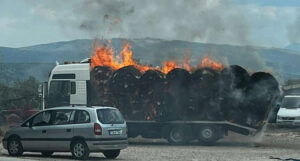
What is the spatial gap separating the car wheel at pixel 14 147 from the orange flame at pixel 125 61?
7.24 m

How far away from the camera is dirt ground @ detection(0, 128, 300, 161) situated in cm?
1945

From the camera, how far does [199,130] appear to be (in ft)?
82.1

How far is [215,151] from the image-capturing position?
22312 mm

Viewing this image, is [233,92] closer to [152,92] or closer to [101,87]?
[152,92]

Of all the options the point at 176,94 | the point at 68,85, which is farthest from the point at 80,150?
the point at 68,85

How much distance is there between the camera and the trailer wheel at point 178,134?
2517 centimetres

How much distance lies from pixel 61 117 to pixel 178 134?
7.40 m

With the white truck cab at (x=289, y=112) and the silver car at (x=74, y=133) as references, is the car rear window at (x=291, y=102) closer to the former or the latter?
the white truck cab at (x=289, y=112)

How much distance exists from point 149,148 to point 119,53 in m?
5.40

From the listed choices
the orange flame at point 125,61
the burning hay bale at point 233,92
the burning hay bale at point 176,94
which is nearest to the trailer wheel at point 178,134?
the burning hay bale at point 176,94

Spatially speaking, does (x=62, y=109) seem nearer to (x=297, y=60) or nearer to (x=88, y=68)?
(x=88, y=68)

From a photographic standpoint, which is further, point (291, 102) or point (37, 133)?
point (291, 102)

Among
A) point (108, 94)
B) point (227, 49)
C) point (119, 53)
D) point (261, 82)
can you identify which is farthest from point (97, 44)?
point (261, 82)

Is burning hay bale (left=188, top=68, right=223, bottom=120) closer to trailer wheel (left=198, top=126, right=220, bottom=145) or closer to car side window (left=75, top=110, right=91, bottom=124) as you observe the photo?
trailer wheel (left=198, top=126, right=220, bottom=145)
